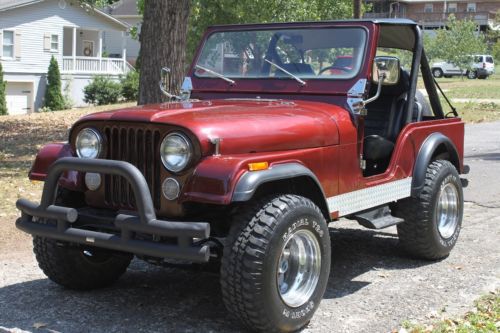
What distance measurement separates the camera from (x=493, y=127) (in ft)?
60.4

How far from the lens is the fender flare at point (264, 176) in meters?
→ 3.73

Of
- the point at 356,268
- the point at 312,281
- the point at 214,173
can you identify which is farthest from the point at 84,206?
the point at 356,268

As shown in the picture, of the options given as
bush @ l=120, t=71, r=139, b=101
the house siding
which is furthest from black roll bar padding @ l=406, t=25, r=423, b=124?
the house siding

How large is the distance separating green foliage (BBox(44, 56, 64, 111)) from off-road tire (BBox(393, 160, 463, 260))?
27.1 metres

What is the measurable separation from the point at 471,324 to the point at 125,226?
215 centimetres

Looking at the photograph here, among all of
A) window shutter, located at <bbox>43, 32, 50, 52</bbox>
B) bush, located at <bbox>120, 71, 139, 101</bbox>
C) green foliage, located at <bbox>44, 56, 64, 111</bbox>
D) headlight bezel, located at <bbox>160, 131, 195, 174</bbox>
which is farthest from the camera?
window shutter, located at <bbox>43, 32, 50, 52</bbox>

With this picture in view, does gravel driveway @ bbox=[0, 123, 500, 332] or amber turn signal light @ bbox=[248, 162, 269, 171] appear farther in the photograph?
gravel driveway @ bbox=[0, 123, 500, 332]

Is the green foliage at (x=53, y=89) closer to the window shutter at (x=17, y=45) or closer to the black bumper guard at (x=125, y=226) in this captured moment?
the window shutter at (x=17, y=45)

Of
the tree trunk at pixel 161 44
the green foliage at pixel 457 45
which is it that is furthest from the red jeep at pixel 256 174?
the green foliage at pixel 457 45

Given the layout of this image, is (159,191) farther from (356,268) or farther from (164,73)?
(356,268)

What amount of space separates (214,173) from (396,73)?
2466mm

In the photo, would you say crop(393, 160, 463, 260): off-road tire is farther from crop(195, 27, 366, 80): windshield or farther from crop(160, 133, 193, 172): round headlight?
crop(160, 133, 193, 172): round headlight

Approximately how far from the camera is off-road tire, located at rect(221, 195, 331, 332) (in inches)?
150

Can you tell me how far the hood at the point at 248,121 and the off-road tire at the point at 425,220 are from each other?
1.13 meters
